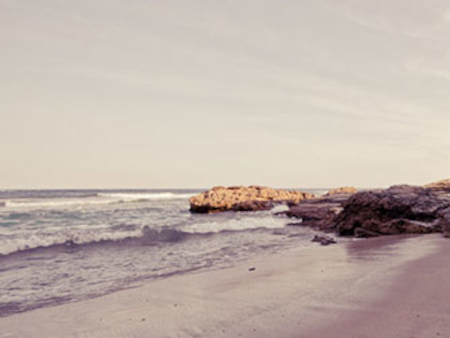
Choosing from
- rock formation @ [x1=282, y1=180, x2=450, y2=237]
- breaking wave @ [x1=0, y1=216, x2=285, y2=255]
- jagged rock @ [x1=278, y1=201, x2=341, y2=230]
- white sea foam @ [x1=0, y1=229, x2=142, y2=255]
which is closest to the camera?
white sea foam @ [x1=0, y1=229, x2=142, y2=255]

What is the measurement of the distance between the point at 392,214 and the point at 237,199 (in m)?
25.3

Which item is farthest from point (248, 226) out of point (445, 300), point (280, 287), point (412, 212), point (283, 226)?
point (445, 300)

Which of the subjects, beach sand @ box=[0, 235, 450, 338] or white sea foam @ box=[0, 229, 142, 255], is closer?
beach sand @ box=[0, 235, 450, 338]

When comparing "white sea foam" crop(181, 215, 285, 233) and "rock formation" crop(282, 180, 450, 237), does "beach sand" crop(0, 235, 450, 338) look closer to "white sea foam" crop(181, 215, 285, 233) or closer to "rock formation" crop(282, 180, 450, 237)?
"rock formation" crop(282, 180, 450, 237)

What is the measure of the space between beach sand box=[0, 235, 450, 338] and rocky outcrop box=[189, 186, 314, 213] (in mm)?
28519

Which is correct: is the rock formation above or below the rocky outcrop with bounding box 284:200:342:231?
above

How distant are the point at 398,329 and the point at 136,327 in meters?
2.86

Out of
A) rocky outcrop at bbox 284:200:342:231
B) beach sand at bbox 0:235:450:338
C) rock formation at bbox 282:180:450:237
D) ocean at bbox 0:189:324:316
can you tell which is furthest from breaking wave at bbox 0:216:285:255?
beach sand at bbox 0:235:450:338

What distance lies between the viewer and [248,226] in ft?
66.0

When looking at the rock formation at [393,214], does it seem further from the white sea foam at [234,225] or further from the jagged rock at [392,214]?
the white sea foam at [234,225]

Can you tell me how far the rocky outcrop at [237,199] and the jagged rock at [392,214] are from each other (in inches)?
819

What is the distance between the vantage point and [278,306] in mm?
4543

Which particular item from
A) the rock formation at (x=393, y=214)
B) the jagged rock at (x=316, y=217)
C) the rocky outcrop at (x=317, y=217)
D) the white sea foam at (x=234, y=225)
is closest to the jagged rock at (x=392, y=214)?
the rock formation at (x=393, y=214)

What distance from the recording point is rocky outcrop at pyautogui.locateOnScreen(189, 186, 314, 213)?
36141 mm
